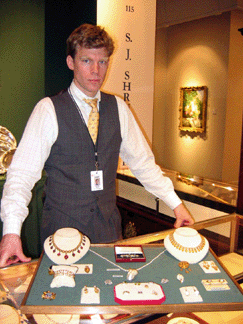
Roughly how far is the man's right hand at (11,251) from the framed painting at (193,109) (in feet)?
17.6

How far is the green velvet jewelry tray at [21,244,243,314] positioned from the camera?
2.41 ft

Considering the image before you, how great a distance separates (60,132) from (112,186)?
1.19ft

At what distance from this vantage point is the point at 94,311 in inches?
28.7

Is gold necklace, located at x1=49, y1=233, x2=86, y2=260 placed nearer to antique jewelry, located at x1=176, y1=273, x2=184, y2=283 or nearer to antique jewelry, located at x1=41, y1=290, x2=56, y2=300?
antique jewelry, located at x1=41, y1=290, x2=56, y2=300

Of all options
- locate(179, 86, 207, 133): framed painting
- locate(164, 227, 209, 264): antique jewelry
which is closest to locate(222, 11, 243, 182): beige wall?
locate(179, 86, 207, 133): framed painting

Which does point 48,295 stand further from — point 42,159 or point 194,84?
point 194,84

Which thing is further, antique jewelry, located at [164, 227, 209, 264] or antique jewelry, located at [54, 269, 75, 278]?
antique jewelry, located at [164, 227, 209, 264]

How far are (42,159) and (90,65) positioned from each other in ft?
1.46

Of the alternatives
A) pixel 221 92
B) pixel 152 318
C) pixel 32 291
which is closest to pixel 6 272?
pixel 32 291

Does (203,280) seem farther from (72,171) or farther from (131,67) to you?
(131,67)

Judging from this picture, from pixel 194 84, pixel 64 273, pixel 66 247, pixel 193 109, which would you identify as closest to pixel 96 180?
pixel 66 247

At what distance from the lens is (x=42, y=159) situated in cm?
131

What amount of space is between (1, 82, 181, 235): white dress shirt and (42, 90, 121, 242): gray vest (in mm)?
47

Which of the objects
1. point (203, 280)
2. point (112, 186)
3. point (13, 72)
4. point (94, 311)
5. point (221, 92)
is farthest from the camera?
point (221, 92)
